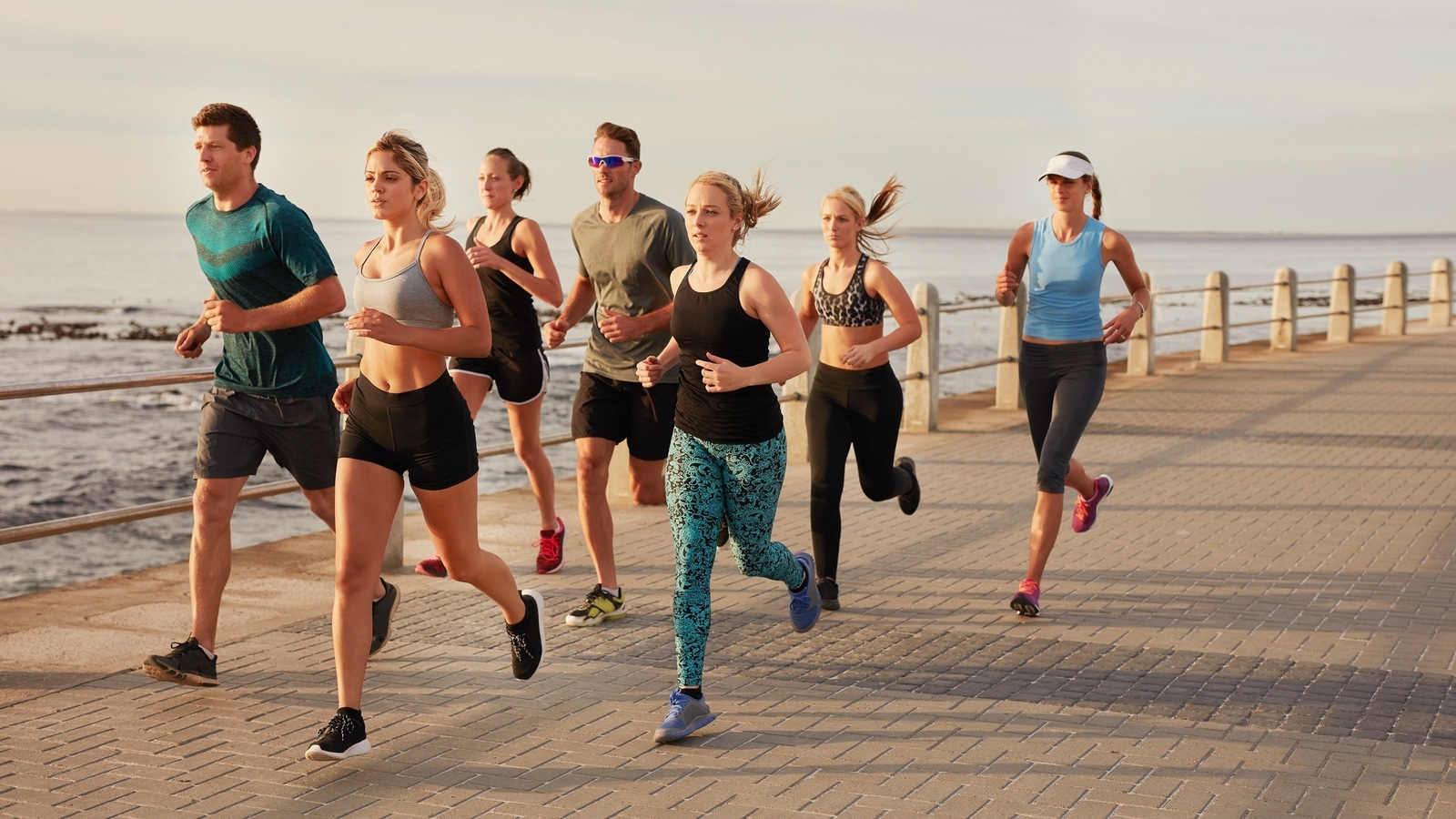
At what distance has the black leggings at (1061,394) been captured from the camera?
7.05m

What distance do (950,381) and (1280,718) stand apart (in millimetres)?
24624

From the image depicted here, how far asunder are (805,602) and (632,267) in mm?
1841

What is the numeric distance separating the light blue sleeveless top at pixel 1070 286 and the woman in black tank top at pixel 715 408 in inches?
84.1

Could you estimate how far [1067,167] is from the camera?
702cm

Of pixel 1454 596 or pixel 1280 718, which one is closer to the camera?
pixel 1280 718

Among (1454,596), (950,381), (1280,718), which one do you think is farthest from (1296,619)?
(950,381)

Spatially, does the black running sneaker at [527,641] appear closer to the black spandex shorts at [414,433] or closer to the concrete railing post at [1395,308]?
the black spandex shorts at [414,433]

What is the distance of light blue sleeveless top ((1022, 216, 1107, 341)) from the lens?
708 centimetres

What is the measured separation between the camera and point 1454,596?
745 cm

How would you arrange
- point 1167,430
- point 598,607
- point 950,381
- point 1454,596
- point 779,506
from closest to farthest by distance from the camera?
point 598,607, point 1454,596, point 779,506, point 1167,430, point 950,381

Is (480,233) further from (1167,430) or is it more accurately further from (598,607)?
(1167,430)

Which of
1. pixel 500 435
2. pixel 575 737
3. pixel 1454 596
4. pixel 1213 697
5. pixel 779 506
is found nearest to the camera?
pixel 575 737

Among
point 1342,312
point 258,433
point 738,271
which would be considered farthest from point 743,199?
point 1342,312

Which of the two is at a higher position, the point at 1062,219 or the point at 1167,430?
the point at 1062,219
